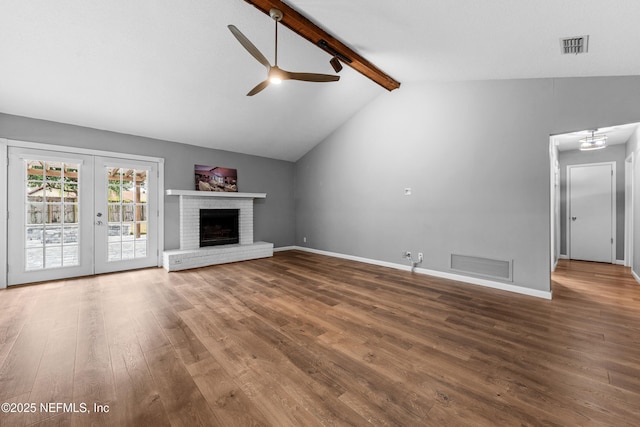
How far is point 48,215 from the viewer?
417 centimetres

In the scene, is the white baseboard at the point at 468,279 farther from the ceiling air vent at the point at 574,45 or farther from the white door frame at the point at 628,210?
the white door frame at the point at 628,210

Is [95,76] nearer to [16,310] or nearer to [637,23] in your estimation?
[16,310]

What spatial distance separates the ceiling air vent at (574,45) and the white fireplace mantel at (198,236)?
5668 mm

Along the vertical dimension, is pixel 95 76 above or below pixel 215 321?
above

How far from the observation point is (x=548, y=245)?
343 centimetres

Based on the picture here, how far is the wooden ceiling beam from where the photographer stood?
9.45 ft

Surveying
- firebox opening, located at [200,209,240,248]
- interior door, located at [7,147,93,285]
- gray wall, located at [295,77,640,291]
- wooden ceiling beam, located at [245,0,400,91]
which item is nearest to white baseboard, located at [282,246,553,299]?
gray wall, located at [295,77,640,291]

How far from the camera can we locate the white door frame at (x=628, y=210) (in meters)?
4.79

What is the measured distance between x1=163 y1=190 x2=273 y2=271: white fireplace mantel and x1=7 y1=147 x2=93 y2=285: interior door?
130cm

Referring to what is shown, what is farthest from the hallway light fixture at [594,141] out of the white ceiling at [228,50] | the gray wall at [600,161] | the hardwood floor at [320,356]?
the hardwood floor at [320,356]

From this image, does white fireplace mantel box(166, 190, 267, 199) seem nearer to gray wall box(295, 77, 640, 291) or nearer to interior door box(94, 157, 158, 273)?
interior door box(94, 157, 158, 273)

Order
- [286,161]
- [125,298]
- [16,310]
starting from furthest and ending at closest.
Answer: [286,161], [125,298], [16,310]

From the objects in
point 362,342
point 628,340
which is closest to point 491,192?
point 628,340

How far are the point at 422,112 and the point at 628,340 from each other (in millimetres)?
3904
